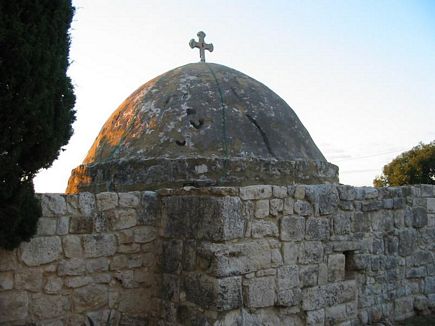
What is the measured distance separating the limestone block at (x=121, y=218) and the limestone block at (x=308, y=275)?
1.55m

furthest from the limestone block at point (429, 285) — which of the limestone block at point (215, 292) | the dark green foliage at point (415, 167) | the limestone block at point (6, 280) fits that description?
the dark green foliage at point (415, 167)

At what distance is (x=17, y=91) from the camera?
3338mm

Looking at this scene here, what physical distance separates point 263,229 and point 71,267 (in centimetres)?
159

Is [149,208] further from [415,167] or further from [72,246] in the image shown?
[415,167]

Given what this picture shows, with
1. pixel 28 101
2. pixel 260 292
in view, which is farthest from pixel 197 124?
pixel 28 101

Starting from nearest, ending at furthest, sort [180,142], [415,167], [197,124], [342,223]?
[342,223] < [180,142] < [197,124] < [415,167]

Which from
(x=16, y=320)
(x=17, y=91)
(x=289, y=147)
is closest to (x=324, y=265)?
(x=289, y=147)

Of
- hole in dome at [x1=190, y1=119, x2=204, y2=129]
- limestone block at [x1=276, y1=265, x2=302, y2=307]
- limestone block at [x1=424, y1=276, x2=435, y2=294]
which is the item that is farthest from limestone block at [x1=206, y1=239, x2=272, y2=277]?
limestone block at [x1=424, y1=276, x2=435, y2=294]

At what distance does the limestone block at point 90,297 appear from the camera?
399 cm

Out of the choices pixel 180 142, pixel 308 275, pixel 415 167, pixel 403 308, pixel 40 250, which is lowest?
pixel 403 308

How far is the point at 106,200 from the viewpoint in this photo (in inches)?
164

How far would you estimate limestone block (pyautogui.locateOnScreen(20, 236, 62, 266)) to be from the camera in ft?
12.3

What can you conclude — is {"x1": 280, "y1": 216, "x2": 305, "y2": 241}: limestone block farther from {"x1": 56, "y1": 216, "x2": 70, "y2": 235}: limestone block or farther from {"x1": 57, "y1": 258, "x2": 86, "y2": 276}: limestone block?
{"x1": 56, "y1": 216, "x2": 70, "y2": 235}: limestone block

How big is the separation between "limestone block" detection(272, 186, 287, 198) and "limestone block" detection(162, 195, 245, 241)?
0.41 metres
